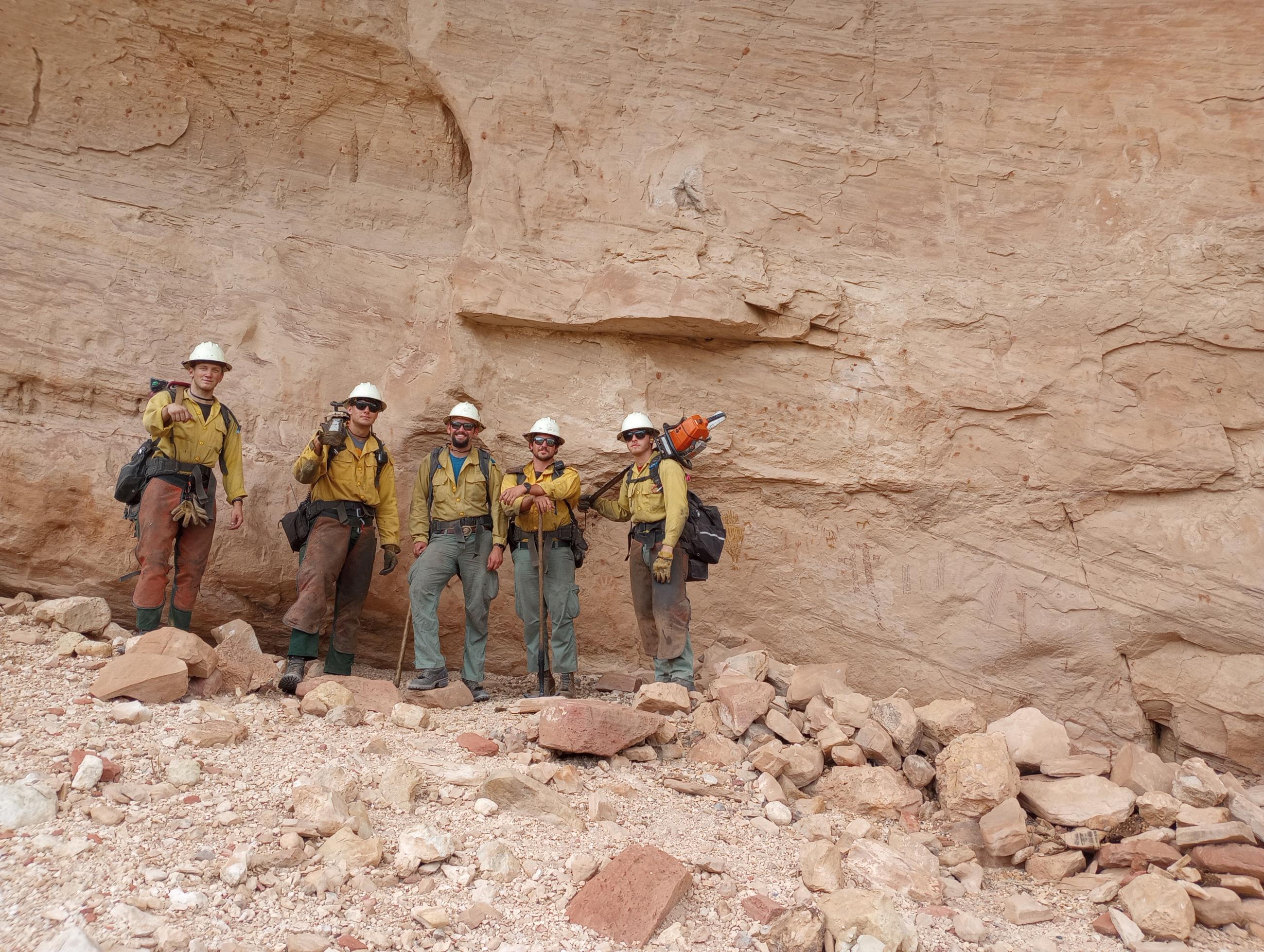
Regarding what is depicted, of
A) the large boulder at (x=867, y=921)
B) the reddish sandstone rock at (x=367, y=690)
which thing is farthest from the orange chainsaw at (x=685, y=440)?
the large boulder at (x=867, y=921)

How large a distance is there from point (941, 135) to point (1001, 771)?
5.43 metres

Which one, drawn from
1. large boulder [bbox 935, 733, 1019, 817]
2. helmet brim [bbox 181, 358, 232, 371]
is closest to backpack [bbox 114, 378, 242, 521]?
helmet brim [bbox 181, 358, 232, 371]

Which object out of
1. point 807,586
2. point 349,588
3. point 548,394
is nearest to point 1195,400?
point 807,586

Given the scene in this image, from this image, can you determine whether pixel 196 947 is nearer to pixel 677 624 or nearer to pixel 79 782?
pixel 79 782

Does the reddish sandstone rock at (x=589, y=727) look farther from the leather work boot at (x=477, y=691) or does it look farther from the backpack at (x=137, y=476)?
the backpack at (x=137, y=476)

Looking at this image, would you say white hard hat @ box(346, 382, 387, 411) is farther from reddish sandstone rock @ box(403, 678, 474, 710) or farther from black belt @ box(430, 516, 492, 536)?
reddish sandstone rock @ box(403, 678, 474, 710)

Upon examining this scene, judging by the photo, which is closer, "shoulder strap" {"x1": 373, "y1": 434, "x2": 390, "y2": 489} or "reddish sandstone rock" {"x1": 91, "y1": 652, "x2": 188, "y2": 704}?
"reddish sandstone rock" {"x1": 91, "y1": 652, "x2": 188, "y2": 704}

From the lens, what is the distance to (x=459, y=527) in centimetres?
728

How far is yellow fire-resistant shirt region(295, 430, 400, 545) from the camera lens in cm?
692

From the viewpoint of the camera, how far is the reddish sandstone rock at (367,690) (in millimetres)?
6156

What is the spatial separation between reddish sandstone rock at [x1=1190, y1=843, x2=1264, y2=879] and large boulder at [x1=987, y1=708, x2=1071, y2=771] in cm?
115

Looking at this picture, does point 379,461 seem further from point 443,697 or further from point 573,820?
point 573,820

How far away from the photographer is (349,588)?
7.39 metres

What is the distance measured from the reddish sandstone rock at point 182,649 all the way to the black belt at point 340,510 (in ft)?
4.72
